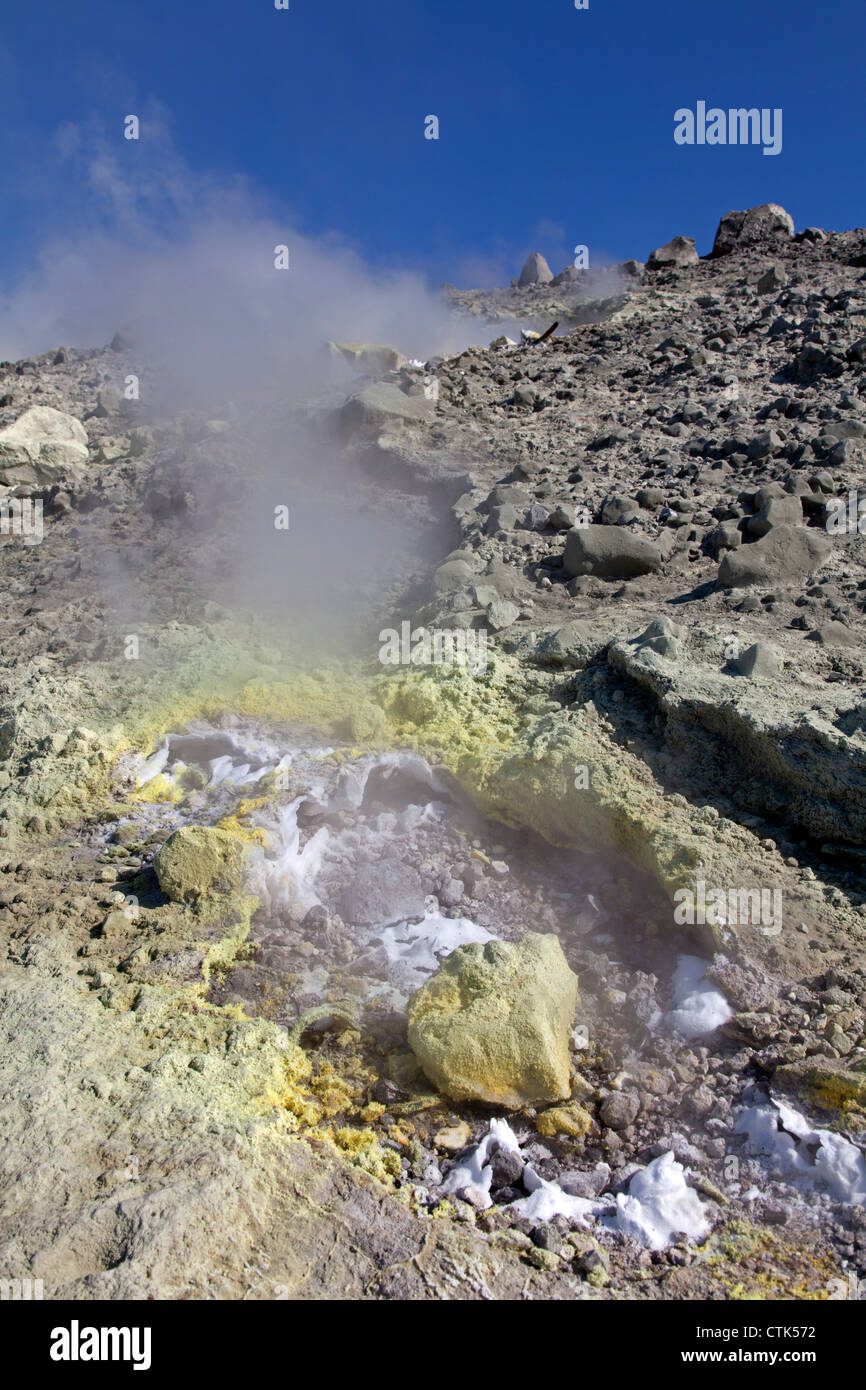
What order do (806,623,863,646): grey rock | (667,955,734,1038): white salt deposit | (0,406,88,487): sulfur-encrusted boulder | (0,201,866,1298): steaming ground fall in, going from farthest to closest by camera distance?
(0,406,88,487): sulfur-encrusted boulder < (806,623,863,646): grey rock < (667,955,734,1038): white salt deposit < (0,201,866,1298): steaming ground

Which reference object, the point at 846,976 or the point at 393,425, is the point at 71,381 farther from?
the point at 846,976

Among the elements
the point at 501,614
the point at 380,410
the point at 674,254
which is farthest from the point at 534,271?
the point at 501,614

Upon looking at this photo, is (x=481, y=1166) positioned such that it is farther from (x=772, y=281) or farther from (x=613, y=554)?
(x=772, y=281)

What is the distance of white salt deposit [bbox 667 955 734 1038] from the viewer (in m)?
2.64

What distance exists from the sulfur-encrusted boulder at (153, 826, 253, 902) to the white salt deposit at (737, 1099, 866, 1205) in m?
1.83

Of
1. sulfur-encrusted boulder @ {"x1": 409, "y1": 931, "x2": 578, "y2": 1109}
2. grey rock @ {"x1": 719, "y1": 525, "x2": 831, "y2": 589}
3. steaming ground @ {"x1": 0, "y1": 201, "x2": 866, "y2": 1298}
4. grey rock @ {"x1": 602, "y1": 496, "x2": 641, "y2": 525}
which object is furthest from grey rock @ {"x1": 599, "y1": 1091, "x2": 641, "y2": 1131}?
grey rock @ {"x1": 602, "y1": 496, "x2": 641, "y2": 525}

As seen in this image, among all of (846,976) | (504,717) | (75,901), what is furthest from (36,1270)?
(504,717)

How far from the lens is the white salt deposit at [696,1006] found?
264cm

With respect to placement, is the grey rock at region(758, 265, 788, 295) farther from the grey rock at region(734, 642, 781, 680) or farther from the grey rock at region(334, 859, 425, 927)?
the grey rock at region(334, 859, 425, 927)

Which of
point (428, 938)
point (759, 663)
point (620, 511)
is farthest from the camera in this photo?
point (620, 511)

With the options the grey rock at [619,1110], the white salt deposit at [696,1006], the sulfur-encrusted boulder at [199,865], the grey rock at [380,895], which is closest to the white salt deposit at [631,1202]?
the grey rock at [619,1110]

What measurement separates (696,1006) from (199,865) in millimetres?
1735

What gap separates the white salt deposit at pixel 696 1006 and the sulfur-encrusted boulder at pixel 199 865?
61.0 inches

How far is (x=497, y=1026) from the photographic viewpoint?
2486mm
